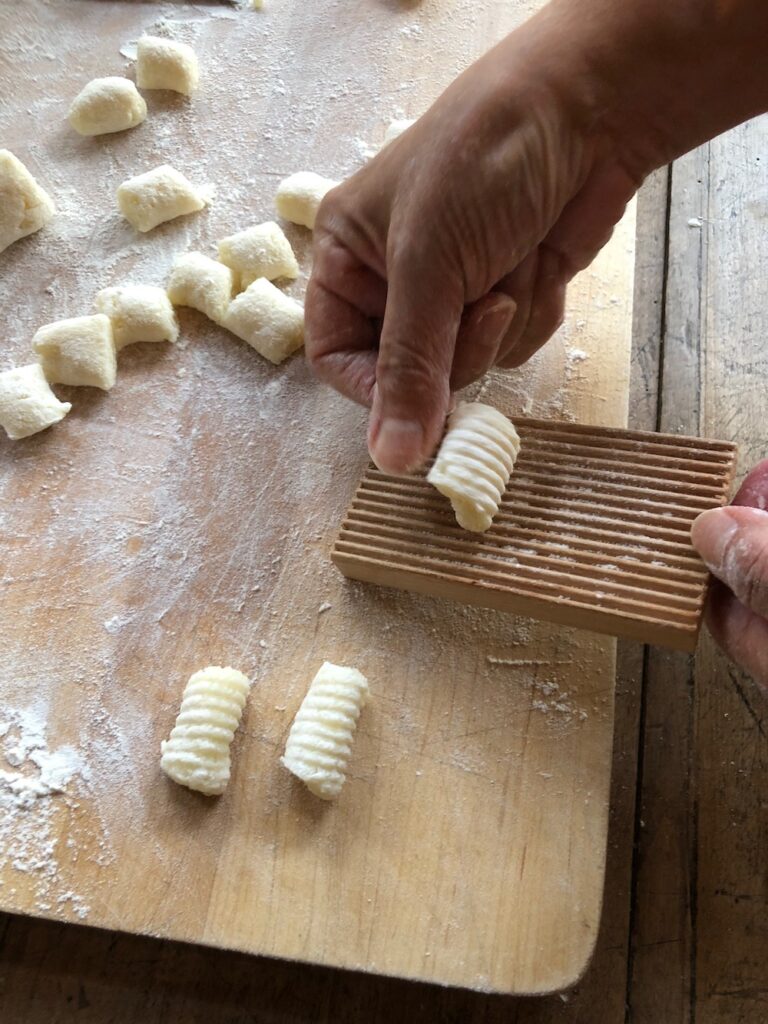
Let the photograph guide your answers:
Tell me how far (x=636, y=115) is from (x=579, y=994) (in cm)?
126

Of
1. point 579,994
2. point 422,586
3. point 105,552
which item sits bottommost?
point 579,994

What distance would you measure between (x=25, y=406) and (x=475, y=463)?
2.63 ft

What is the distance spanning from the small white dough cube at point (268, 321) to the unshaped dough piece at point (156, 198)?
294mm

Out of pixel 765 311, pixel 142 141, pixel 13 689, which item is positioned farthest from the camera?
pixel 142 141

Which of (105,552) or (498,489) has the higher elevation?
(498,489)

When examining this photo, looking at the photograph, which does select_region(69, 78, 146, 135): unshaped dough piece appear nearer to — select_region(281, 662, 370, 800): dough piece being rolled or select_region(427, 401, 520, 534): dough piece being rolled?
select_region(427, 401, 520, 534): dough piece being rolled

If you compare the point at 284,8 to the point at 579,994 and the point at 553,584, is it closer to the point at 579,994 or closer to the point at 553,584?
the point at 553,584

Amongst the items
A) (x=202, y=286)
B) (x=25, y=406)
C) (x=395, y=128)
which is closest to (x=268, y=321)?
(x=202, y=286)

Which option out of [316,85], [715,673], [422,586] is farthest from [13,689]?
[316,85]

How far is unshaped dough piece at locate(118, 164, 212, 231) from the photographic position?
1.74 m

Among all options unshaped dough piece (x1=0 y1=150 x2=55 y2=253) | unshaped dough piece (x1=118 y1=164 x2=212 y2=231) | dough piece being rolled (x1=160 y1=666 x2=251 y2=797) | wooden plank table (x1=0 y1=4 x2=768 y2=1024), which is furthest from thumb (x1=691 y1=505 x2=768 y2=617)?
unshaped dough piece (x1=0 y1=150 x2=55 y2=253)

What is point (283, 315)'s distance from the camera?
1.58 m

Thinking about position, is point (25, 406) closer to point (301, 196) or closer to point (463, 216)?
point (301, 196)

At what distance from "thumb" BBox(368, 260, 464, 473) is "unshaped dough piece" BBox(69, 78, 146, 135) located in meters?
1.01
